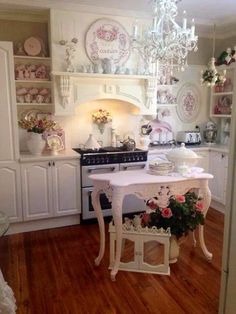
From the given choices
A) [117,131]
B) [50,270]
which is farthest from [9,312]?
[117,131]

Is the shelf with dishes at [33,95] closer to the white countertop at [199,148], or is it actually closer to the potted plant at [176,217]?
the white countertop at [199,148]

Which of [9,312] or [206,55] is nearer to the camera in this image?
[9,312]

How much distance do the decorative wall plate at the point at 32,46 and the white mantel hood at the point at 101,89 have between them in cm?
47

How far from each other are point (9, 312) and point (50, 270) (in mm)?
1310

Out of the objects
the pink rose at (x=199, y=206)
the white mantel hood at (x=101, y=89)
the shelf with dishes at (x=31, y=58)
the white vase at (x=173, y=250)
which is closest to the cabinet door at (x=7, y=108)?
the shelf with dishes at (x=31, y=58)

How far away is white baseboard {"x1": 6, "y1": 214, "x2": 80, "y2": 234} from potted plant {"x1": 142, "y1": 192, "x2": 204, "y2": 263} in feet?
4.34

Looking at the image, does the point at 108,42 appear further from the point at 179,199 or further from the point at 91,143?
the point at 179,199

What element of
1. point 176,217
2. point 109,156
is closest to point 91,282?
point 176,217

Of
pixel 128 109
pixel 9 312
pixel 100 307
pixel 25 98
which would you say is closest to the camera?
pixel 9 312

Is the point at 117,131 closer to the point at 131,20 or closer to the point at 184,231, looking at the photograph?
the point at 131,20

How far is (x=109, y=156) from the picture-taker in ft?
12.1

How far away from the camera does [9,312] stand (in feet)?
4.67

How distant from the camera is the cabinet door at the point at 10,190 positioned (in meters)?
3.30

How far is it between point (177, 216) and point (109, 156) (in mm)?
1343
